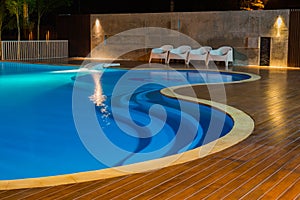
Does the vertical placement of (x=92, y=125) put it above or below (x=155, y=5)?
below

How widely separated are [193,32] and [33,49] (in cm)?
Result: 652

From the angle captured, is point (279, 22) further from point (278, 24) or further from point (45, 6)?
point (45, 6)

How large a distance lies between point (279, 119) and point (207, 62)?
30.0ft

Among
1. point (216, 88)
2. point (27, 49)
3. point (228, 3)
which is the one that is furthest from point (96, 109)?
point (228, 3)

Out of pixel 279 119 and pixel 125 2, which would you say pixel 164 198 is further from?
pixel 125 2

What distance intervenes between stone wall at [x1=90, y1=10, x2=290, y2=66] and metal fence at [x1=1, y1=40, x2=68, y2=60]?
4.68 ft

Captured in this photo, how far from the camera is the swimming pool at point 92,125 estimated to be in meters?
4.68

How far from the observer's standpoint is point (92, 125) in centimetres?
621

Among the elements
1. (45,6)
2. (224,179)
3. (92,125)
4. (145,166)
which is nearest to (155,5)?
(45,6)

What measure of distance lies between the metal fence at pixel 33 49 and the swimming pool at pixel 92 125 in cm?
674

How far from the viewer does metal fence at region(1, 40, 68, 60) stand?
16484mm

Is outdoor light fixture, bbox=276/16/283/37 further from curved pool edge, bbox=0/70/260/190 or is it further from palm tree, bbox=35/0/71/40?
curved pool edge, bbox=0/70/260/190

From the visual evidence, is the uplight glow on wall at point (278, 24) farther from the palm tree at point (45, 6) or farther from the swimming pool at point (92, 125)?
the palm tree at point (45, 6)

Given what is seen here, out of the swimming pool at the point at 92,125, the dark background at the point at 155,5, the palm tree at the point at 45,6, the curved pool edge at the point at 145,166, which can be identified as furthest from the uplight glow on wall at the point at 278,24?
the curved pool edge at the point at 145,166
